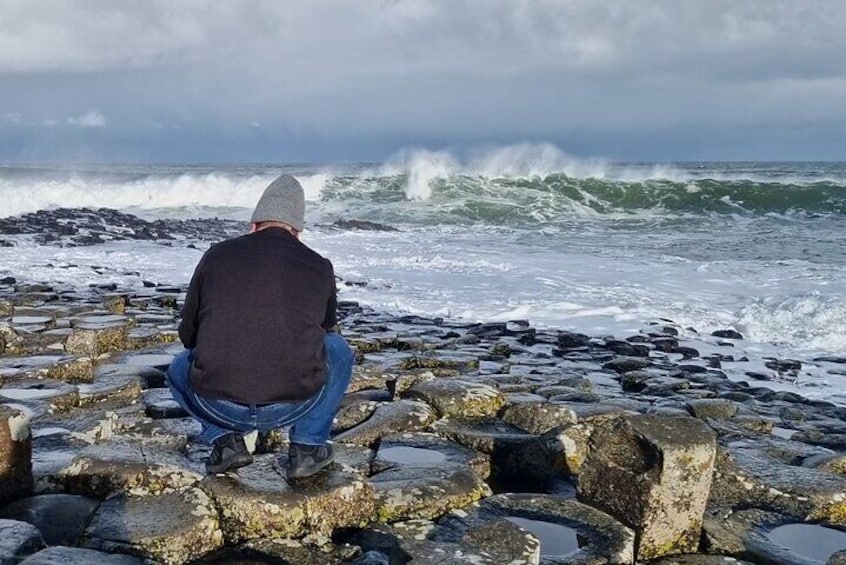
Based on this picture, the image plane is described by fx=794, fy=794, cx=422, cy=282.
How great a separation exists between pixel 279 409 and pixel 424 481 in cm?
76

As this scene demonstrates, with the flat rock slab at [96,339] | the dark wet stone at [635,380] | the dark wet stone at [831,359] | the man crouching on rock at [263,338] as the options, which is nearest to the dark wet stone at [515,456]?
the man crouching on rock at [263,338]

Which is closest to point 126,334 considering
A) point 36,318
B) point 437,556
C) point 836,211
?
point 36,318

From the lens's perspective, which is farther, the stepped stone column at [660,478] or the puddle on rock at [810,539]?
the puddle on rock at [810,539]

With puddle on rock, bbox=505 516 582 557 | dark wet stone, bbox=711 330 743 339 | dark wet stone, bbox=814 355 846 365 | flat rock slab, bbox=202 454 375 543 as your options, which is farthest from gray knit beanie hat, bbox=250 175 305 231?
dark wet stone, bbox=711 330 743 339

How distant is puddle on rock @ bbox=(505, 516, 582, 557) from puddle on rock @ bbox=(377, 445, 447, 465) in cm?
75

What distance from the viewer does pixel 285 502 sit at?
3.24 metres

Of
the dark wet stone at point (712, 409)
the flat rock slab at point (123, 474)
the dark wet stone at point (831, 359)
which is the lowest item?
the dark wet stone at point (831, 359)

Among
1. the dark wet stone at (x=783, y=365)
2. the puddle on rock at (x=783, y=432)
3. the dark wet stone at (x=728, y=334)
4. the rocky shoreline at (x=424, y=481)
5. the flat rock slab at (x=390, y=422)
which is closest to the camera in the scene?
the rocky shoreline at (x=424, y=481)

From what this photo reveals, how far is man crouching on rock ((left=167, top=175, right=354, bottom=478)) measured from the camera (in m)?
3.32

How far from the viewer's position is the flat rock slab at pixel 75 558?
256 cm

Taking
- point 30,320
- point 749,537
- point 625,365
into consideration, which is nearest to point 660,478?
point 749,537

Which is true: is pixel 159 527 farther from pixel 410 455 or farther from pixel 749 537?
pixel 749 537

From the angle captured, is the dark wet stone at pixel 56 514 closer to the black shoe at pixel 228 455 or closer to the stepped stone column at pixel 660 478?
the black shoe at pixel 228 455

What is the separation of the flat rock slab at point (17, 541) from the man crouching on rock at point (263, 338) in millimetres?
804
